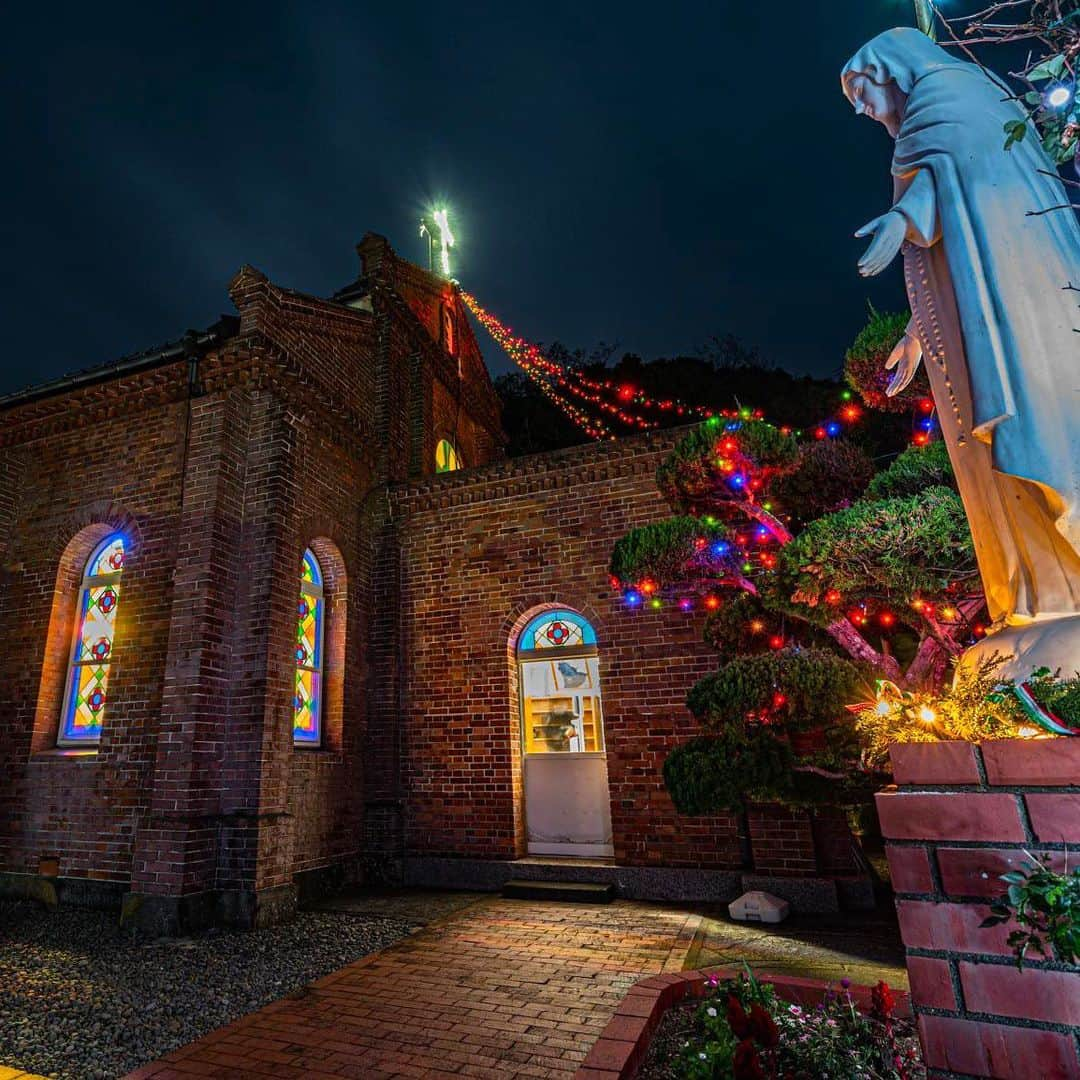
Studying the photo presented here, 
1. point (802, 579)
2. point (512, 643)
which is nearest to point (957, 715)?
point (802, 579)

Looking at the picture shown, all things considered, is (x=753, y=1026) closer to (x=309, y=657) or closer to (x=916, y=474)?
(x=916, y=474)

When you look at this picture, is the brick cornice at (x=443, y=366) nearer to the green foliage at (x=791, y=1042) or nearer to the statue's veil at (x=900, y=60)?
the statue's veil at (x=900, y=60)

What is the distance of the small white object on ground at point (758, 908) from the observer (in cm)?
532

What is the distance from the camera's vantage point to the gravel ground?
329cm

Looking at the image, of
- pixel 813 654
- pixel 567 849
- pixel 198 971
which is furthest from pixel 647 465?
pixel 198 971

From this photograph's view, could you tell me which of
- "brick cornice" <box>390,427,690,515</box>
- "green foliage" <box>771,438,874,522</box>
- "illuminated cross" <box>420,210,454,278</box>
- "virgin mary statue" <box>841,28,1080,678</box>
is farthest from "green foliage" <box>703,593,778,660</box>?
"illuminated cross" <box>420,210,454,278</box>

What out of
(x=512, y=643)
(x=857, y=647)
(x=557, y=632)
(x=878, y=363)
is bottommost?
(x=857, y=647)

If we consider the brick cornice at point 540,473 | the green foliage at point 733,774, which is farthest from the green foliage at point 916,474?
the brick cornice at point 540,473

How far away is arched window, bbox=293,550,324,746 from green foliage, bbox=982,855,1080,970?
21.9 ft

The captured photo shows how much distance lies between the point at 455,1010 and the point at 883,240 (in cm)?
426

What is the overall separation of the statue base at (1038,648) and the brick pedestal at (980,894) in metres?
0.34

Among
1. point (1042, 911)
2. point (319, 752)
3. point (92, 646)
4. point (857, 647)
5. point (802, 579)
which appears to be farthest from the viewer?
point (92, 646)

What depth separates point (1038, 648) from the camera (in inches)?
66.9

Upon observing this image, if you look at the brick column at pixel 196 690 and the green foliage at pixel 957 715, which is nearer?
the green foliage at pixel 957 715
